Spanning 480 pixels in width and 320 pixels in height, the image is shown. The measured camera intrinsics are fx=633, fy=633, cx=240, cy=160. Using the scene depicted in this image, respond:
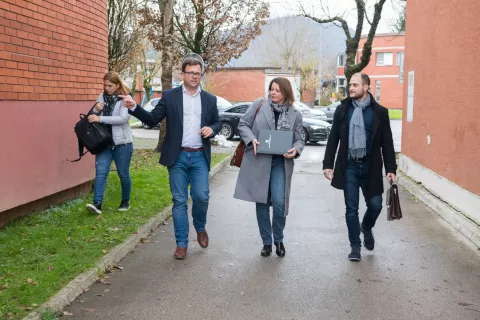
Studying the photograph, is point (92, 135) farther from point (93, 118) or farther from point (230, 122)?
point (230, 122)

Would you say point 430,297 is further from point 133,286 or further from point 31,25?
point 31,25

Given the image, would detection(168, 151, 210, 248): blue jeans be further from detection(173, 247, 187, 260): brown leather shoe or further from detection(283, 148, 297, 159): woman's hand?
detection(283, 148, 297, 159): woman's hand

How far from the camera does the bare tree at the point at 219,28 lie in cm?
1964

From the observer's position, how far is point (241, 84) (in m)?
57.9

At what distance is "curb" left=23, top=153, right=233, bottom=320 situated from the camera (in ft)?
15.0

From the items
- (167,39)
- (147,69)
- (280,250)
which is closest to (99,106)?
(280,250)

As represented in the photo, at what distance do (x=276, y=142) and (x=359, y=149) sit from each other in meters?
→ 0.82

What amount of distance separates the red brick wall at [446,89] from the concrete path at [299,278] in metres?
1.15

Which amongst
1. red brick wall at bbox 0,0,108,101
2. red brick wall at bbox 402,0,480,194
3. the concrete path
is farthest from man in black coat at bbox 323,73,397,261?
red brick wall at bbox 0,0,108,101

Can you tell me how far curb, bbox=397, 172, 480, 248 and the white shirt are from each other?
335 centimetres

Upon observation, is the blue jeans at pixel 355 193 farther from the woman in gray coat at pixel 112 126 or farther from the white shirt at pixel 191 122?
the woman in gray coat at pixel 112 126

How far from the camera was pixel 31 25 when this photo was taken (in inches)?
297

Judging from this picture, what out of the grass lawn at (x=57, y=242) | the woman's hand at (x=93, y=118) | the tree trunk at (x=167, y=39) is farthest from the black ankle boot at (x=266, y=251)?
the tree trunk at (x=167, y=39)

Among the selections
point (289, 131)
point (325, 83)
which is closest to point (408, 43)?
point (289, 131)
